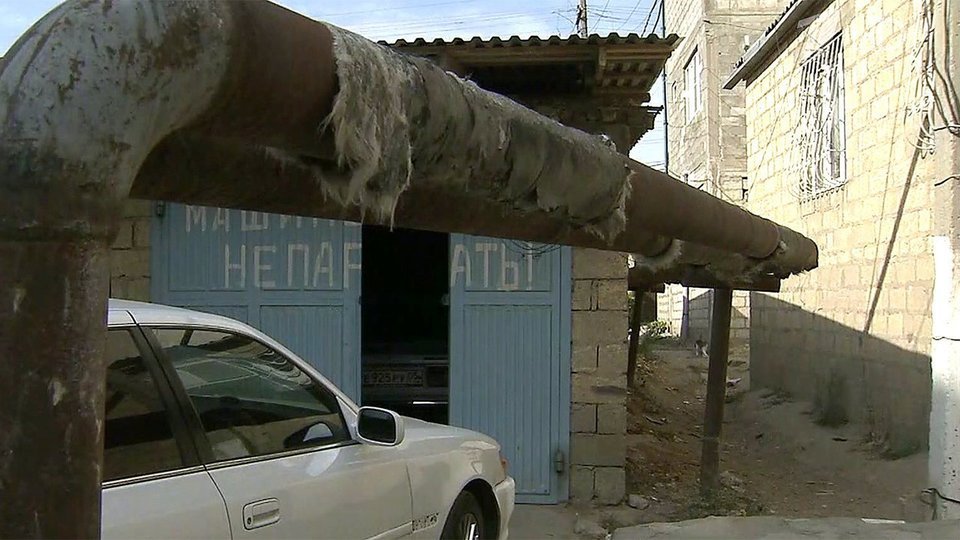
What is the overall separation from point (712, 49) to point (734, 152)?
2.56 meters

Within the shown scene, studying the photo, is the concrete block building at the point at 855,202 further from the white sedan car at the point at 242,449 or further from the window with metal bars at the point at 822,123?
the white sedan car at the point at 242,449

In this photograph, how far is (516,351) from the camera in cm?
693

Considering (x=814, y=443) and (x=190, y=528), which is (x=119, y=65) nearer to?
(x=190, y=528)

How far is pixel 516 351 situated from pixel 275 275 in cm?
214

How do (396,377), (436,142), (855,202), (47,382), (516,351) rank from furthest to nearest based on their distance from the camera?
(855,202) → (396,377) → (516,351) → (436,142) → (47,382)

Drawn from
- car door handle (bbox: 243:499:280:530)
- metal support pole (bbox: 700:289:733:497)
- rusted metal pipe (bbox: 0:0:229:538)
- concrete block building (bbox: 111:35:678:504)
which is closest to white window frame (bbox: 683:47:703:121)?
concrete block building (bbox: 111:35:678:504)

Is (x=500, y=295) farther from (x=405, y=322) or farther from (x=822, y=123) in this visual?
(x=822, y=123)

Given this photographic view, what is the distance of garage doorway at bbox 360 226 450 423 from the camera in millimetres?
8070

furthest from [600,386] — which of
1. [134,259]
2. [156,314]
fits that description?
[156,314]

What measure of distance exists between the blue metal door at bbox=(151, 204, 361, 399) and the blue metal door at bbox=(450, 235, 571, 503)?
2.95 feet

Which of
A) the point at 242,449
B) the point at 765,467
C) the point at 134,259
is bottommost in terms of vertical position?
the point at 765,467

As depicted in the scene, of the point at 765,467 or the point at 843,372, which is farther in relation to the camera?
the point at 843,372

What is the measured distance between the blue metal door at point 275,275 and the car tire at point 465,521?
111 inches

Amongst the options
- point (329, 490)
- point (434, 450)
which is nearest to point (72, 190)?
point (329, 490)
